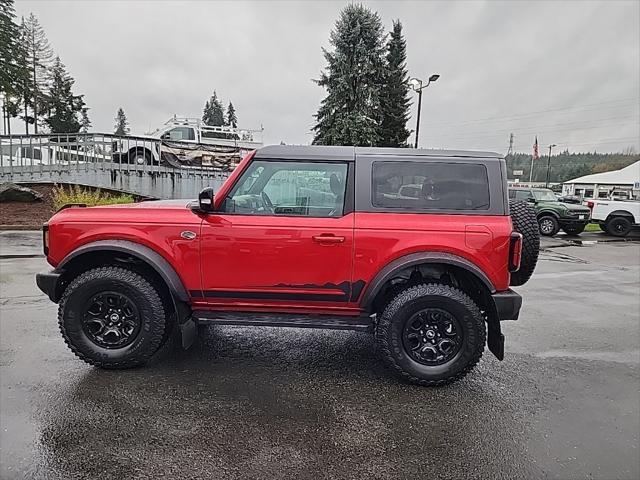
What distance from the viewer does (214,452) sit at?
251cm

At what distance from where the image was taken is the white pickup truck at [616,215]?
15859 millimetres

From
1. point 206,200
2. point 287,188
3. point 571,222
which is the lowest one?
point 571,222

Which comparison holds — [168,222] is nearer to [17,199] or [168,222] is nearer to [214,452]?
[214,452]

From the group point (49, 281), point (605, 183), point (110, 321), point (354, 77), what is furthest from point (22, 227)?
point (605, 183)

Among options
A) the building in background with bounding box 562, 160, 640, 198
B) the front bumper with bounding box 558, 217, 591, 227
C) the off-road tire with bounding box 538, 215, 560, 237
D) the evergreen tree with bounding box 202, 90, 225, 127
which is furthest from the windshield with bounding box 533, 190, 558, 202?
the evergreen tree with bounding box 202, 90, 225, 127

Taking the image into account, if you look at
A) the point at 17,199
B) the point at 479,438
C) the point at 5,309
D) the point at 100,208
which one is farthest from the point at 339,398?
the point at 17,199

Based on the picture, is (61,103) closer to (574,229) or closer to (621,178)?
(574,229)

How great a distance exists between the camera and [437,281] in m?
3.61

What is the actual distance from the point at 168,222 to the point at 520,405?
302 cm

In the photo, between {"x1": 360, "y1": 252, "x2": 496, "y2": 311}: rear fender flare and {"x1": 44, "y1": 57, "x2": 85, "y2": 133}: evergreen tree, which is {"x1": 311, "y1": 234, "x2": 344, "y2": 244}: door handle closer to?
{"x1": 360, "y1": 252, "x2": 496, "y2": 311}: rear fender flare

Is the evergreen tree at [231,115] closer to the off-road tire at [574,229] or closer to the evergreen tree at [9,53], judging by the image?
the evergreen tree at [9,53]

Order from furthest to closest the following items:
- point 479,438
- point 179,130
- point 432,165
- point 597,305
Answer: point 179,130 → point 597,305 → point 432,165 → point 479,438

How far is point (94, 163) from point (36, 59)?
39.1 meters

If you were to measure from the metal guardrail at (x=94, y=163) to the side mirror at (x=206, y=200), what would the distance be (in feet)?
45.0
